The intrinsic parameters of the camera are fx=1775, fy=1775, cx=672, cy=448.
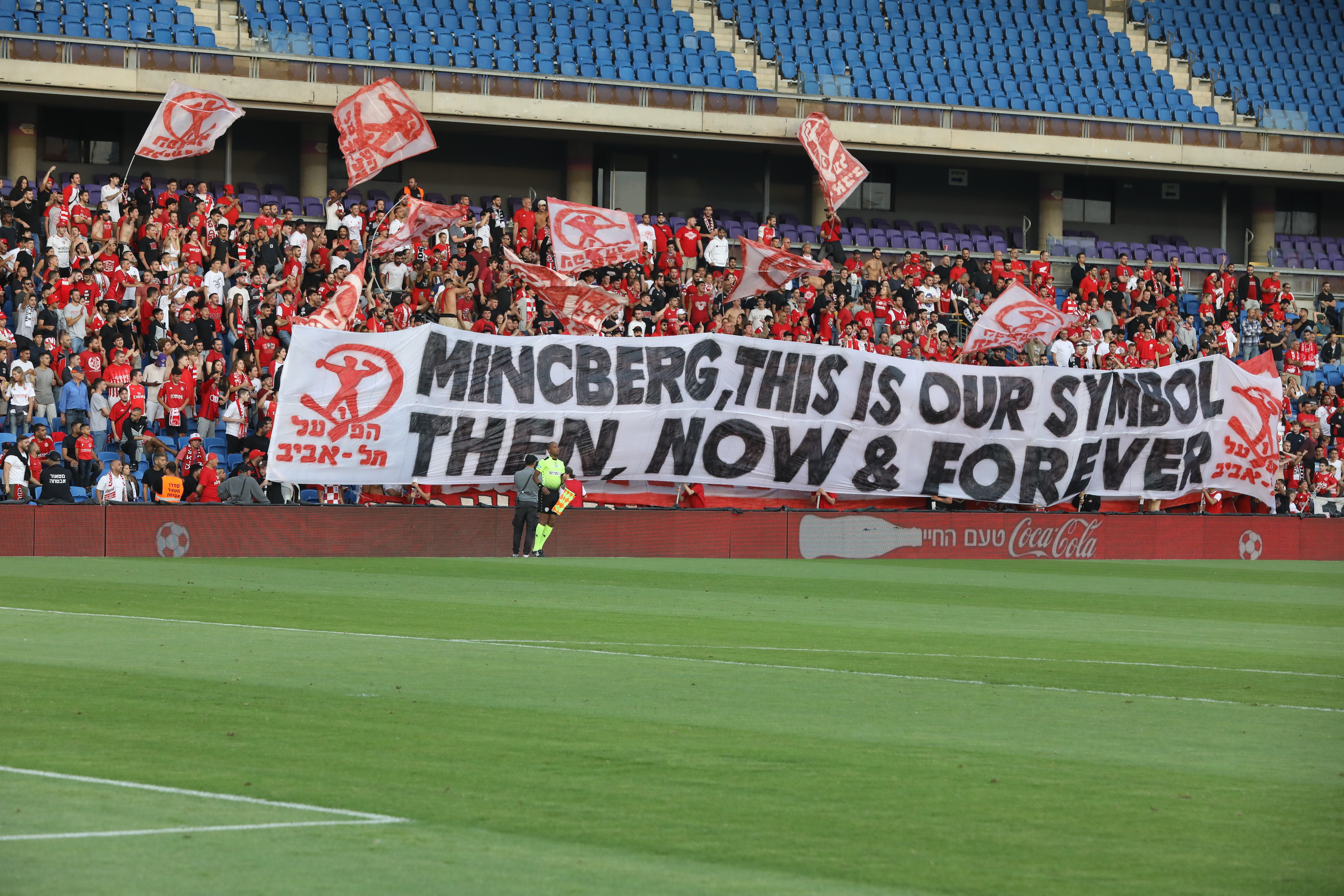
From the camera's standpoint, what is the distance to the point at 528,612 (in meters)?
18.0

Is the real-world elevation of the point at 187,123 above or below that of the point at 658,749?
above

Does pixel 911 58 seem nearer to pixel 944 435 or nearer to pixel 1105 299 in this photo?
pixel 1105 299

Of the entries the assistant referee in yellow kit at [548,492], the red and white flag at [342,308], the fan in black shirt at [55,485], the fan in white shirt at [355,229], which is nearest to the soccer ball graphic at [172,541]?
the fan in black shirt at [55,485]

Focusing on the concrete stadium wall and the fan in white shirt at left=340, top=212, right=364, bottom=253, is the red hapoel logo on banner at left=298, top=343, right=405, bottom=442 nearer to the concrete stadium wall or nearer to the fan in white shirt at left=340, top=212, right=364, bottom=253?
the concrete stadium wall

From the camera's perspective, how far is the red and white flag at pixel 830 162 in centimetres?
3938

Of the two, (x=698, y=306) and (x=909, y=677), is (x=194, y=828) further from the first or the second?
(x=698, y=306)

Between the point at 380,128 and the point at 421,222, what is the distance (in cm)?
233

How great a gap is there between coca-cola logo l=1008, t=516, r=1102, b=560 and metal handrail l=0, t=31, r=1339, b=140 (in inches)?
700

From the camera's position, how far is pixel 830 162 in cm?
3975

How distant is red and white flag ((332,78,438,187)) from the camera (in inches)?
1300

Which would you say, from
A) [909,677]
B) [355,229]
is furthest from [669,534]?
[909,677]

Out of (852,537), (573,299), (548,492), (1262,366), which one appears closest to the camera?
(548,492)

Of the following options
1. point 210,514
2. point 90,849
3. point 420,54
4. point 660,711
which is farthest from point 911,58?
point 90,849

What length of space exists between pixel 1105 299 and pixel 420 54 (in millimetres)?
17602
